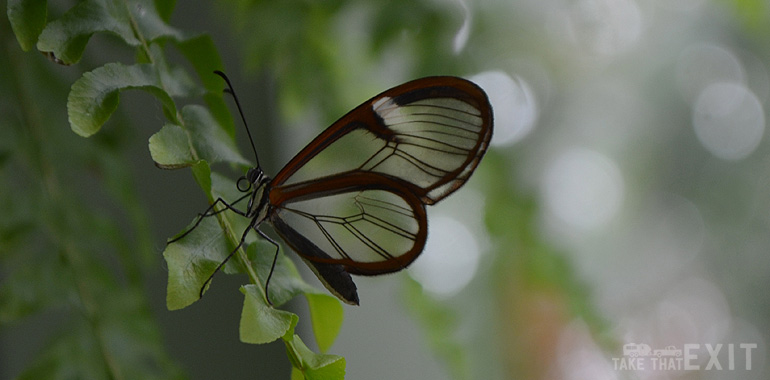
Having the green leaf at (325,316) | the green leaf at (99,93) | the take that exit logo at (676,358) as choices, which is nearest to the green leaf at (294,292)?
the green leaf at (325,316)

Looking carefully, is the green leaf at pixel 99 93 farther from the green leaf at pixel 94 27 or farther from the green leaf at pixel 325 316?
the green leaf at pixel 325 316

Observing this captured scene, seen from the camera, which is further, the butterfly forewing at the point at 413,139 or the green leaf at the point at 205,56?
the green leaf at the point at 205,56

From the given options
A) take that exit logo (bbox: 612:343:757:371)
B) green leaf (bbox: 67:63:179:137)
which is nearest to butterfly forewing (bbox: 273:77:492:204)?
green leaf (bbox: 67:63:179:137)

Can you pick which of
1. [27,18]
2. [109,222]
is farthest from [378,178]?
[109,222]

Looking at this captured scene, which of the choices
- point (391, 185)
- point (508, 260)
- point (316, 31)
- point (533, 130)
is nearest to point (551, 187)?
point (533, 130)

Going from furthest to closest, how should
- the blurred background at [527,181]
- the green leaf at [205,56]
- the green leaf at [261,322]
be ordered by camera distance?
the blurred background at [527,181], the green leaf at [205,56], the green leaf at [261,322]

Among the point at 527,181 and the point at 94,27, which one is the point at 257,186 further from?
the point at 527,181

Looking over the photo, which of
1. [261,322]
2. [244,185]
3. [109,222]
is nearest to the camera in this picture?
[261,322]
